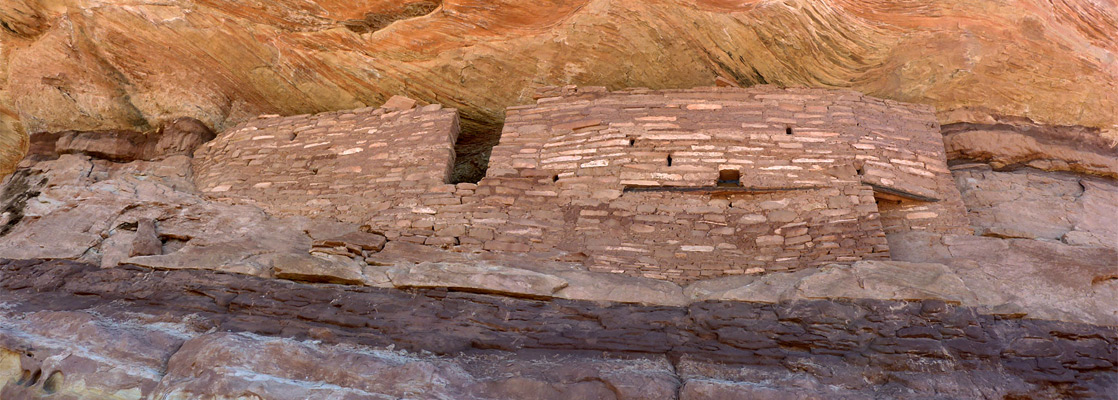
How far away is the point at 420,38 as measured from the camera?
6.15 m

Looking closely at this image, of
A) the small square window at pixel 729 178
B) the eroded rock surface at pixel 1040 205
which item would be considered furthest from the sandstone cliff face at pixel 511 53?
the small square window at pixel 729 178

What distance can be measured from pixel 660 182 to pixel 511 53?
2036 mm

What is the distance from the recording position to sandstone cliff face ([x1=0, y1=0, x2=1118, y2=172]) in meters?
5.76

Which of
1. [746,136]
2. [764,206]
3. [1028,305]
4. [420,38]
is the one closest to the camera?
[1028,305]

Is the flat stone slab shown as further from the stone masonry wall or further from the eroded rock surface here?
the eroded rock surface

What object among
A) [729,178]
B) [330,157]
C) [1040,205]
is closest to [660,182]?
[729,178]

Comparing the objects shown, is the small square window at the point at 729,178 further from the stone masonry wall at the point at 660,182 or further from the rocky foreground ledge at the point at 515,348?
the rocky foreground ledge at the point at 515,348

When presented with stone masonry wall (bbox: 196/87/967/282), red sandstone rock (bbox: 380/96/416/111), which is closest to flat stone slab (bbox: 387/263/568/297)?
stone masonry wall (bbox: 196/87/967/282)

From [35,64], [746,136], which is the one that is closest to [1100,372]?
[746,136]

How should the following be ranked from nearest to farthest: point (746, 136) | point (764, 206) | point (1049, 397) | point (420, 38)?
A: point (1049, 397), point (764, 206), point (746, 136), point (420, 38)

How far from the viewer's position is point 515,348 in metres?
4.07

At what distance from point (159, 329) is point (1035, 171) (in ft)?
21.5

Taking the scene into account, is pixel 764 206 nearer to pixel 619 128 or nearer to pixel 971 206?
pixel 619 128

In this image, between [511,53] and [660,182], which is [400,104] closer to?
[511,53]
